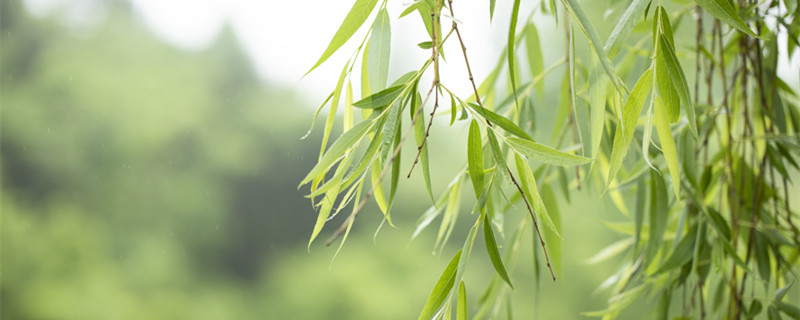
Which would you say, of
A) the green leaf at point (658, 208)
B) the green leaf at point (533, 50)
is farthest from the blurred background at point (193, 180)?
the green leaf at point (658, 208)

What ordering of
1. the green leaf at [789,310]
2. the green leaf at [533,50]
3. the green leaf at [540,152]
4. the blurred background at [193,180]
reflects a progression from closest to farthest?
the green leaf at [540,152] < the green leaf at [789,310] < the green leaf at [533,50] < the blurred background at [193,180]

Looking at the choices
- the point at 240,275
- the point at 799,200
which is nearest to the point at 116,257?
the point at 240,275

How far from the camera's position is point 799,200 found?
2.20 m

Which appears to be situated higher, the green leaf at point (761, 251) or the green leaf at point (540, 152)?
the green leaf at point (540, 152)

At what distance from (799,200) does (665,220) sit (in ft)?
6.64

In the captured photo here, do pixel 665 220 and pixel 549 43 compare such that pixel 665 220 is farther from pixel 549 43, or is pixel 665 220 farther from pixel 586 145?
pixel 549 43

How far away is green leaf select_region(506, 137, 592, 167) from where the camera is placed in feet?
1.00

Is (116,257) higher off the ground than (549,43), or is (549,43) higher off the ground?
(549,43)

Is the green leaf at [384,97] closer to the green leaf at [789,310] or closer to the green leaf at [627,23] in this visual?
the green leaf at [627,23]

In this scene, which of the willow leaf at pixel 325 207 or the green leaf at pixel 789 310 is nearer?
the willow leaf at pixel 325 207

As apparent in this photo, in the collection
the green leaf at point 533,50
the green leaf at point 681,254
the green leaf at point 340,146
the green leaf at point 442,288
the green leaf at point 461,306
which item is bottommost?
the green leaf at point 681,254

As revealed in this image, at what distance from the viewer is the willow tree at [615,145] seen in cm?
31

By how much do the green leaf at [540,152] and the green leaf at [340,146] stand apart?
0.25 feet

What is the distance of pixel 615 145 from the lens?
1.05 ft
